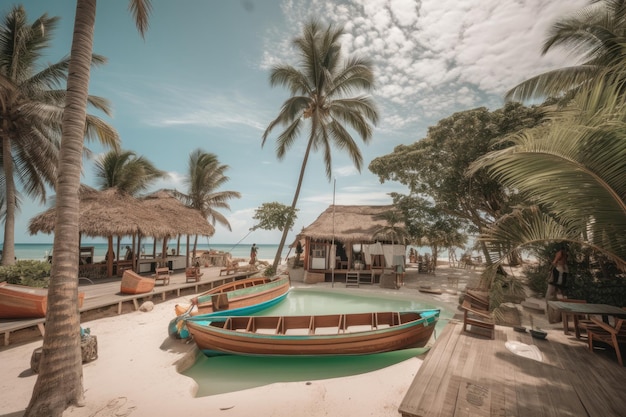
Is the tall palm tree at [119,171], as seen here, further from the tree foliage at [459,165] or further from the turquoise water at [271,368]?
the tree foliage at [459,165]

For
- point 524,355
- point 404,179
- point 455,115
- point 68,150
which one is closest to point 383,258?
point 404,179

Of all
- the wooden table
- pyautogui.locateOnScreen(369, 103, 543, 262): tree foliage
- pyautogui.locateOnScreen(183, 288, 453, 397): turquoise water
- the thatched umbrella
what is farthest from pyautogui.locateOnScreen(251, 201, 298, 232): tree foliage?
the wooden table

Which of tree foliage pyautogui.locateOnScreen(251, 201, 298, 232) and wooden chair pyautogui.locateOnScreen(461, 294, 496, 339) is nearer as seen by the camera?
wooden chair pyautogui.locateOnScreen(461, 294, 496, 339)

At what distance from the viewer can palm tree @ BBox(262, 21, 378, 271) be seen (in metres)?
14.1

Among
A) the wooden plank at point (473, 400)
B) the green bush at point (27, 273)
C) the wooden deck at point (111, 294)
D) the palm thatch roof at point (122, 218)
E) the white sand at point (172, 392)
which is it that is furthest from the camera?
the palm thatch roof at point (122, 218)

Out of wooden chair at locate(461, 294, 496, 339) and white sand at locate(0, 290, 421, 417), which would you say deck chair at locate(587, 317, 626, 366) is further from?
white sand at locate(0, 290, 421, 417)

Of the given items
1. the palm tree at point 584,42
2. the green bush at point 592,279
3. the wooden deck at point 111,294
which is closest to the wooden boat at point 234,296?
the wooden deck at point 111,294

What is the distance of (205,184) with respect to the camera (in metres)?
21.0

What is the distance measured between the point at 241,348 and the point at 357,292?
8.22 meters

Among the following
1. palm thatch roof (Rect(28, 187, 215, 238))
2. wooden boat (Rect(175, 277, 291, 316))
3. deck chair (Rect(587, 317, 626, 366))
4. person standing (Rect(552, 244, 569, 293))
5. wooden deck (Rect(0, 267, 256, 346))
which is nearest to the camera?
deck chair (Rect(587, 317, 626, 366))

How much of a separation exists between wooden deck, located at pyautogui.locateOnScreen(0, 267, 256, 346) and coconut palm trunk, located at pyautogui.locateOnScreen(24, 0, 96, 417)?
387 cm

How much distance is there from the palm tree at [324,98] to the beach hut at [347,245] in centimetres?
226

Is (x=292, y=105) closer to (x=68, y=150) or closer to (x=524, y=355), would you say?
(x=68, y=150)

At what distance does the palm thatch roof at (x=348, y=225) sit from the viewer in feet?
49.9
